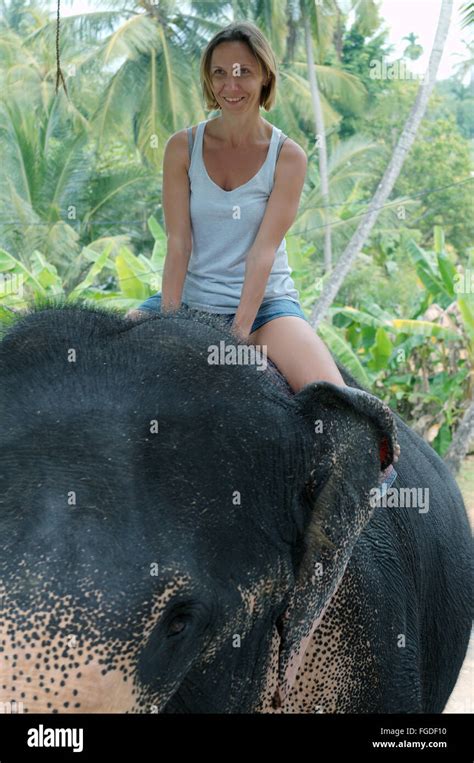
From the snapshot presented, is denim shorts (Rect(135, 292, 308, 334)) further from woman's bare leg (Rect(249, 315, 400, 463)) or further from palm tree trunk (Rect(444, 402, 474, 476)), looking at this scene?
palm tree trunk (Rect(444, 402, 474, 476))

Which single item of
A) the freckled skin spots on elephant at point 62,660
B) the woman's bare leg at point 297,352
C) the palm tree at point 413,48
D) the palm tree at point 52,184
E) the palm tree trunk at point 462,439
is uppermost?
the palm tree at point 413,48

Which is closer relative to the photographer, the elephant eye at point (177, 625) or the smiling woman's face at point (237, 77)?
the elephant eye at point (177, 625)

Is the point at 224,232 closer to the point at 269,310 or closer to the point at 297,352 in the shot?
the point at 269,310

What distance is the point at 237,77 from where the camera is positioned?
264 cm

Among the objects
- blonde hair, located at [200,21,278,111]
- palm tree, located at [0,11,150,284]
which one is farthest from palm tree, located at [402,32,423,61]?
blonde hair, located at [200,21,278,111]

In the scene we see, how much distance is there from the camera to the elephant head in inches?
57.2

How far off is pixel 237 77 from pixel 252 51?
3.1 inches

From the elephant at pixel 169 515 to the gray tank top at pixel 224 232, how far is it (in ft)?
1.99

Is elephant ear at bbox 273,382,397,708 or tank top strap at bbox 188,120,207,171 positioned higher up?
tank top strap at bbox 188,120,207,171

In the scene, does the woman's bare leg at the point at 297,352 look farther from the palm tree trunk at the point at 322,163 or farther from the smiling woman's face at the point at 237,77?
the palm tree trunk at the point at 322,163

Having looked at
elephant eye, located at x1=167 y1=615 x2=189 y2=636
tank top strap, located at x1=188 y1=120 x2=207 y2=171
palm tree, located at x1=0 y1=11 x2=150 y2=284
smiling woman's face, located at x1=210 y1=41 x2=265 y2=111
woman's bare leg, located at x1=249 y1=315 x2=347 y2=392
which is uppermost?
smiling woman's face, located at x1=210 y1=41 x2=265 y2=111

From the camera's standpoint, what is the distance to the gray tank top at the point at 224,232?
8.87 feet

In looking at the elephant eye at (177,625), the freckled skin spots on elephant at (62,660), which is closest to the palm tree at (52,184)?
the elephant eye at (177,625)
